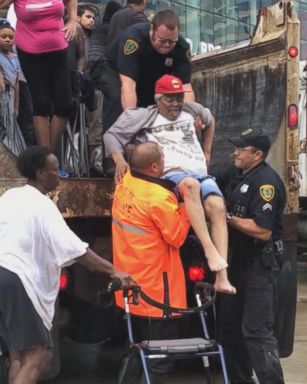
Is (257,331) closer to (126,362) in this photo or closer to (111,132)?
(126,362)

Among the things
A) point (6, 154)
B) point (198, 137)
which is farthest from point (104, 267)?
point (198, 137)

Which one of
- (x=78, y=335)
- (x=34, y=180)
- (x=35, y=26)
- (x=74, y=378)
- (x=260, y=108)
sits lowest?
(x=74, y=378)

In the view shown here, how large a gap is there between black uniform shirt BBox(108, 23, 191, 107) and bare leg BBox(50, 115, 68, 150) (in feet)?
1.73

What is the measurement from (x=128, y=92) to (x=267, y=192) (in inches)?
45.4

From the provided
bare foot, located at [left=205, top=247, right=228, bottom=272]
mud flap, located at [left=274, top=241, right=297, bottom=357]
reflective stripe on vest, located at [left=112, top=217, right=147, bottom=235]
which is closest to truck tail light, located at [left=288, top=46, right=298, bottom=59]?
mud flap, located at [left=274, top=241, right=297, bottom=357]

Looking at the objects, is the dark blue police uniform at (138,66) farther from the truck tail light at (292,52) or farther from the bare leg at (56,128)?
the truck tail light at (292,52)

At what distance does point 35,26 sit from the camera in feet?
16.3

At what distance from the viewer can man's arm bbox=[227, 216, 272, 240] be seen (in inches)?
187

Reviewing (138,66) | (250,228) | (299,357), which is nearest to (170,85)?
(138,66)

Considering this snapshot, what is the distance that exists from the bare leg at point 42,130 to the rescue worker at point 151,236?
2.52 feet

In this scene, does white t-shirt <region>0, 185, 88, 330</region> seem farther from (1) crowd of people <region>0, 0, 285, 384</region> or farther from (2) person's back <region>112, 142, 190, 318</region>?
(2) person's back <region>112, 142, 190, 318</region>

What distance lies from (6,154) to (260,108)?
2.19 meters

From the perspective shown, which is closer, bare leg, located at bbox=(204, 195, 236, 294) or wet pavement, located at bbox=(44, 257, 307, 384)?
bare leg, located at bbox=(204, 195, 236, 294)

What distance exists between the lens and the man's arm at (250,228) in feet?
15.6
